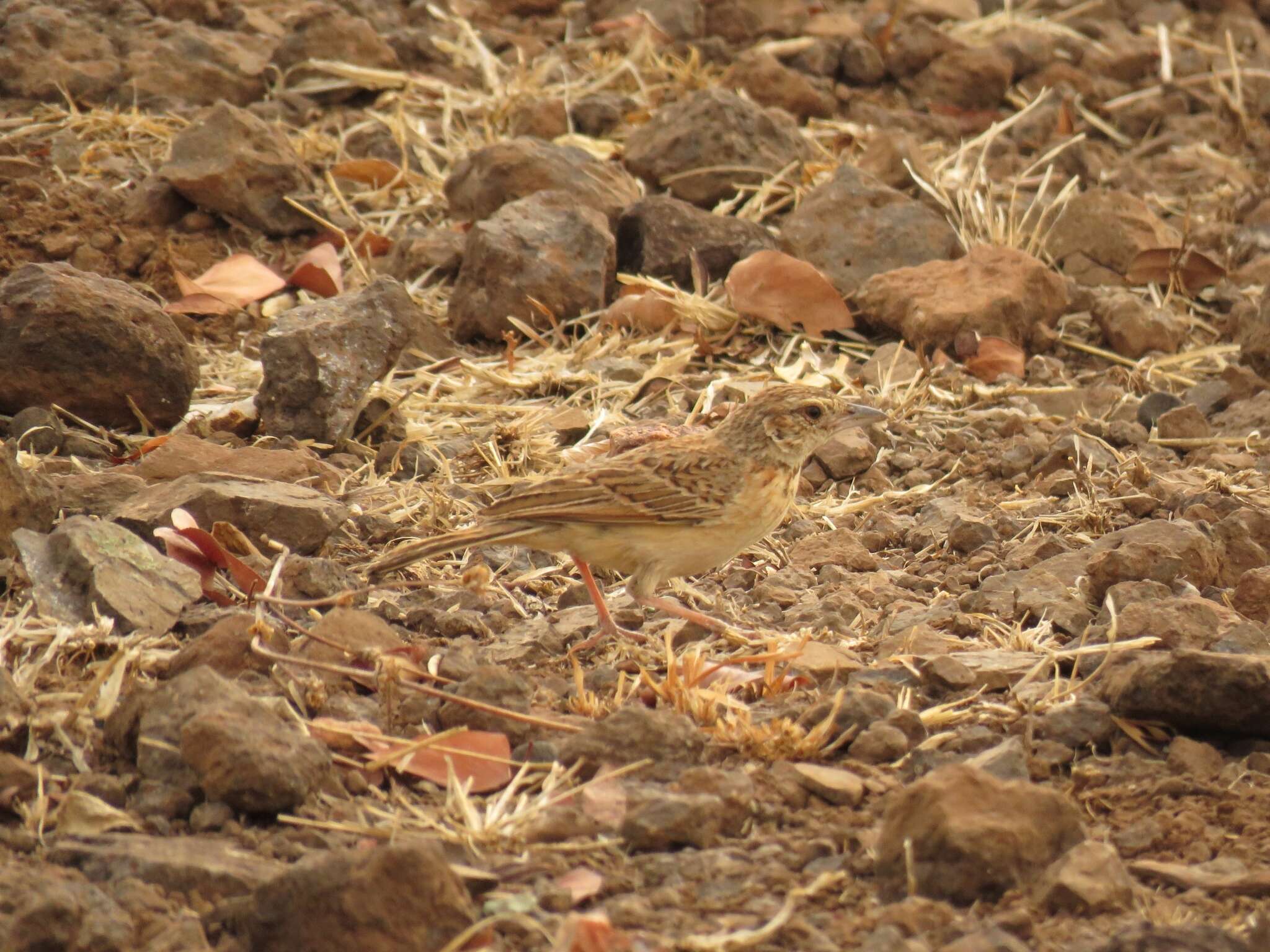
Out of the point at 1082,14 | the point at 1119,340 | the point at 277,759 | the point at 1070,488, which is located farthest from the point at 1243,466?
the point at 1082,14

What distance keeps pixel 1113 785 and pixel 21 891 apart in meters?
2.73

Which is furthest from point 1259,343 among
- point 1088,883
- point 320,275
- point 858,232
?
point 1088,883

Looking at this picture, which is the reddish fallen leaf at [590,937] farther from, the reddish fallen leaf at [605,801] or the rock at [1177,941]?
the rock at [1177,941]

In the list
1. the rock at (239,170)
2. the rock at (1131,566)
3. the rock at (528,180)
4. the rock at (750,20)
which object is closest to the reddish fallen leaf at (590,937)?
the rock at (1131,566)

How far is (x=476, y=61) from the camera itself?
36.4 ft

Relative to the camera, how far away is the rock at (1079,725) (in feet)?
15.3

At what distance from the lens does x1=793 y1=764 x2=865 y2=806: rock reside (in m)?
4.31

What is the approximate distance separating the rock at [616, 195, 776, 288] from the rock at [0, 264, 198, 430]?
104 inches

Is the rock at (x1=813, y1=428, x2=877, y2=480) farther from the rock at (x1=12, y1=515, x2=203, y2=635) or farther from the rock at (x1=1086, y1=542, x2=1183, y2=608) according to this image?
the rock at (x1=12, y1=515, x2=203, y2=635)

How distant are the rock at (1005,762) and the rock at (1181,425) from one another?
3421 millimetres

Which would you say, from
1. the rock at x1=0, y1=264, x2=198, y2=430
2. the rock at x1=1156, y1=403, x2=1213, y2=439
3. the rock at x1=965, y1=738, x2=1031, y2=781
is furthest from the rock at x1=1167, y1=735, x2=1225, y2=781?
the rock at x1=0, y1=264, x2=198, y2=430

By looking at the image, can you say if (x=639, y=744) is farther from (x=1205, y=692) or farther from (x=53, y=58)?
(x=53, y=58)

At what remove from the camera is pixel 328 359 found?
6949mm

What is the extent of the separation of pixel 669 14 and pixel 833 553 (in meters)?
6.47
